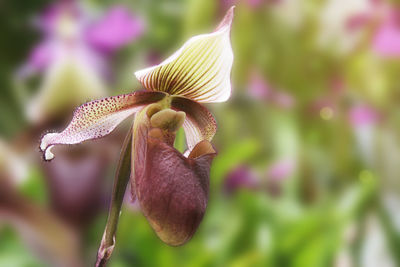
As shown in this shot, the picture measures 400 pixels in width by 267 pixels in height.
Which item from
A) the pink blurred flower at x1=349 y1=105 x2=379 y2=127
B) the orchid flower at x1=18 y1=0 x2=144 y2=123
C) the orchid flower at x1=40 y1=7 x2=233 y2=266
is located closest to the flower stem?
the orchid flower at x1=40 y1=7 x2=233 y2=266

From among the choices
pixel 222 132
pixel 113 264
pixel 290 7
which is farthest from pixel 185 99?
pixel 290 7

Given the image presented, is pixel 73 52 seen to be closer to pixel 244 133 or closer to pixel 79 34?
pixel 79 34

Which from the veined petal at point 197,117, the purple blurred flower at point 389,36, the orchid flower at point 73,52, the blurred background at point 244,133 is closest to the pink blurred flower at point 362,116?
the blurred background at point 244,133

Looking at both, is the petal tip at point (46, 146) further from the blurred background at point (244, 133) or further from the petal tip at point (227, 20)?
the blurred background at point (244, 133)

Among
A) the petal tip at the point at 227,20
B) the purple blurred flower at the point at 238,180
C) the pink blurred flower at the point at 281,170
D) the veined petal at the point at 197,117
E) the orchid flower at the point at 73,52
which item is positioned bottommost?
the purple blurred flower at the point at 238,180

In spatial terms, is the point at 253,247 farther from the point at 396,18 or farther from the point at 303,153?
the point at 396,18

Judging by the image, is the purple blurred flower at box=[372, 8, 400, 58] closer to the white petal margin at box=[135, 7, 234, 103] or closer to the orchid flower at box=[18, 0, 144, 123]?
the orchid flower at box=[18, 0, 144, 123]
